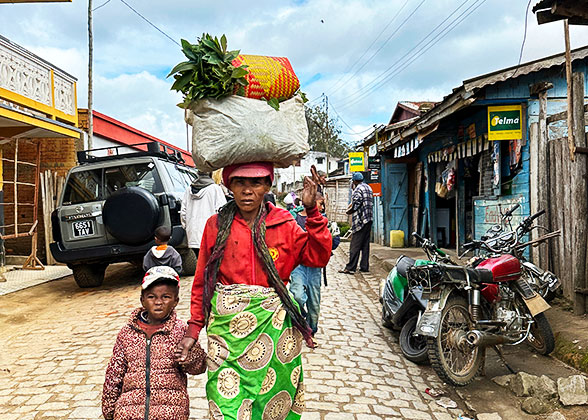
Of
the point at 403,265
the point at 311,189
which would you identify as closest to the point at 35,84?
the point at 403,265

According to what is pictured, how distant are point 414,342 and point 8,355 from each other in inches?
174

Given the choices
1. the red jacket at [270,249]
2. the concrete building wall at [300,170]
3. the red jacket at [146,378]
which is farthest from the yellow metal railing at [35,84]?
the concrete building wall at [300,170]

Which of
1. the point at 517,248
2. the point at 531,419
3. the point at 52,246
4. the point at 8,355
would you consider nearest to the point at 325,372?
the point at 531,419

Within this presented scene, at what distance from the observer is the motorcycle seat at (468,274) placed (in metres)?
4.31

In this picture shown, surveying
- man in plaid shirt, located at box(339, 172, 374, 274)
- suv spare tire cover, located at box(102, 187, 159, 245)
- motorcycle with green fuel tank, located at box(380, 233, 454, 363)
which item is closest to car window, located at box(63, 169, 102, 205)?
suv spare tire cover, located at box(102, 187, 159, 245)

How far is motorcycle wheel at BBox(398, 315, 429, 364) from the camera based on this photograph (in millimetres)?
4973

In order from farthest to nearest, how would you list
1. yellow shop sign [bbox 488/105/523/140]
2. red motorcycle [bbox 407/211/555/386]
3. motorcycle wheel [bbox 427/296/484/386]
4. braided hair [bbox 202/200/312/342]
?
yellow shop sign [bbox 488/105/523/140] < red motorcycle [bbox 407/211/555/386] < motorcycle wheel [bbox 427/296/484/386] < braided hair [bbox 202/200/312/342]

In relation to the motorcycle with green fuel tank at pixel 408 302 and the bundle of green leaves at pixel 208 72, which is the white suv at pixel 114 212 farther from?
the bundle of green leaves at pixel 208 72

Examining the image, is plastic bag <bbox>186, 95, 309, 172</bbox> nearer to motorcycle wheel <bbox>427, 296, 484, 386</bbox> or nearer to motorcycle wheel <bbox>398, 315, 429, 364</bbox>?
motorcycle wheel <bbox>427, 296, 484, 386</bbox>

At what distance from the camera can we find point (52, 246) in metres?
7.97

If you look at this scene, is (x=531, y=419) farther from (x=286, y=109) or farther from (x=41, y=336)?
(x=41, y=336)

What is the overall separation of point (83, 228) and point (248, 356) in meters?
6.53

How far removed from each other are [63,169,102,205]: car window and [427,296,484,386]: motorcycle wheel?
6.16m

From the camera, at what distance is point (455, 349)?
4348 millimetres
